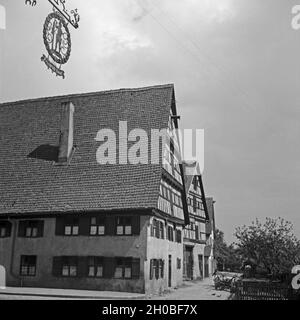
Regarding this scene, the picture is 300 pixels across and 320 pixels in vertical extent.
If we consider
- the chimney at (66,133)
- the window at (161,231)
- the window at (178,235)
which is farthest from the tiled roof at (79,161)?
the window at (178,235)

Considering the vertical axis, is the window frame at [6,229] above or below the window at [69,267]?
above

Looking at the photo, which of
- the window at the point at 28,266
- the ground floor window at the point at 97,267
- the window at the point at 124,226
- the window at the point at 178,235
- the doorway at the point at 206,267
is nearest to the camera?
the ground floor window at the point at 97,267

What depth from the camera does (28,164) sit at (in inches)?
1104

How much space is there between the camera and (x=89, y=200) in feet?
80.1

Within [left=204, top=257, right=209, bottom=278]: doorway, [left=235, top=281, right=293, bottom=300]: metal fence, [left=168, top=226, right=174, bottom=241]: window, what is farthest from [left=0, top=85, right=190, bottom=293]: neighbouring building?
[left=204, top=257, right=209, bottom=278]: doorway

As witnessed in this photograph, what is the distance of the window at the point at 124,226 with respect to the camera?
76.3 ft

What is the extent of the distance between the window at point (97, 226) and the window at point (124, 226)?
3.01 ft

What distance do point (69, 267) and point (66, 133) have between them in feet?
27.8

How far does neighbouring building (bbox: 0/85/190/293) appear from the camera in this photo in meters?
23.1

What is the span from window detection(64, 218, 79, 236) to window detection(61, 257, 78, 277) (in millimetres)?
1330

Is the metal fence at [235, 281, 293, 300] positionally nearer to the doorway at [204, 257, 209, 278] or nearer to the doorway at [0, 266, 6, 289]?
the doorway at [0, 266, 6, 289]

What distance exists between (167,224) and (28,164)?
31.0 ft

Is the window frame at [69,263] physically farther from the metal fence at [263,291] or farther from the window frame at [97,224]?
the metal fence at [263,291]
